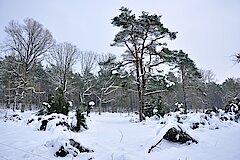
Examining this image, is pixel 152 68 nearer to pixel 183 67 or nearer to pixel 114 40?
pixel 114 40

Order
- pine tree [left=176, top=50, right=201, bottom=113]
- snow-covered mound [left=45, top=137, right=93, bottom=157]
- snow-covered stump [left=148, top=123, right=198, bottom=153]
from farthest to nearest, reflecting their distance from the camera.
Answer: pine tree [left=176, top=50, right=201, bottom=113] < snow-covered stump [left=148, top=123, right=198, bottom=153] < snow-covered mound [left=45, top=137, right=93, bottom=157]

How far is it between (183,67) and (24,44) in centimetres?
2268

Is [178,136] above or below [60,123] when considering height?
below

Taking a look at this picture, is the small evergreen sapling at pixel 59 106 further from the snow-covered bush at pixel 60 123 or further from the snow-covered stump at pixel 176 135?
the snow-covered stump at pixel 176 135

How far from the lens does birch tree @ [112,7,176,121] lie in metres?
20.3

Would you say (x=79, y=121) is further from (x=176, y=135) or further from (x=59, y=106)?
(x=176, y=135)

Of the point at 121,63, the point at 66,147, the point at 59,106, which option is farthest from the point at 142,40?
the point at 66,147

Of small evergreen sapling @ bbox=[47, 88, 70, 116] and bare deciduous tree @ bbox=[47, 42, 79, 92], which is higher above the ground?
bare deciduous tree @ bbox=[47, 42, 79, 92]

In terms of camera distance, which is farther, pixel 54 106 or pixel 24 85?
pixel 24 85

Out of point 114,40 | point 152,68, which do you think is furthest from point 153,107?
point 114,40

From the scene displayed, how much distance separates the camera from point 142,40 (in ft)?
70.4

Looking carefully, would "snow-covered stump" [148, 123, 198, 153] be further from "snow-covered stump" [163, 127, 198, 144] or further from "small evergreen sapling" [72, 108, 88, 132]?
"small evergreen sapling" [72, 108, 88, 132]

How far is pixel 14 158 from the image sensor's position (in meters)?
5.54

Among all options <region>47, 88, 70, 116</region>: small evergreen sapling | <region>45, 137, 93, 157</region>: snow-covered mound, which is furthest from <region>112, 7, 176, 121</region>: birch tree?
<region>45, 137, 93, 157</region>: snow-covered mound
